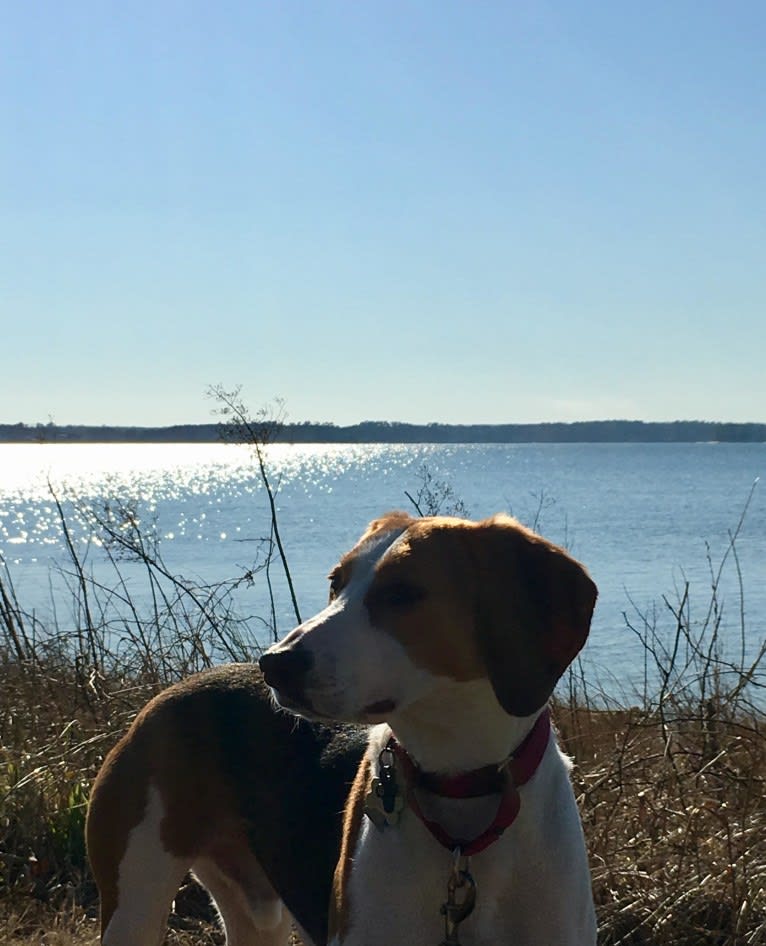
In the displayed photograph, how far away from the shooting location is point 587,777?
19.0 feet

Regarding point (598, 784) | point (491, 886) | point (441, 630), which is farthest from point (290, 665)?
point (598, 784)

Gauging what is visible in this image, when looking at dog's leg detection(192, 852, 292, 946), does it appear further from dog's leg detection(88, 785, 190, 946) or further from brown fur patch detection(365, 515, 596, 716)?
brown fur patch detection(365, 515, 596, 716)

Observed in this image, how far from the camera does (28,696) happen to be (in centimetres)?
786

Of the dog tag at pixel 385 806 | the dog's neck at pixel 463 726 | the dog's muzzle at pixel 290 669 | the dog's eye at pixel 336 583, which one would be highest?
the dog's eye at pixel 336 583

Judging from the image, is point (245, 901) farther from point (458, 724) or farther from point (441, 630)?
point (441, 630)

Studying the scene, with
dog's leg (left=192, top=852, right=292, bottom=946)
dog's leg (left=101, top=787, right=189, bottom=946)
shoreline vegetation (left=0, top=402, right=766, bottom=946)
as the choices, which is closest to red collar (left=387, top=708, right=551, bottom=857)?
dog's leg (left=101, top=787, right=189, bottom=946)

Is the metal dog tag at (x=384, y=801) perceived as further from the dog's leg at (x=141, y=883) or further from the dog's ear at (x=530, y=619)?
the dog's leg at (x=141, y=883)

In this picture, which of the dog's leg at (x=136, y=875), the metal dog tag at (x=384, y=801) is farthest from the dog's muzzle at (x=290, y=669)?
the dog's leg at (x=136, y=875)

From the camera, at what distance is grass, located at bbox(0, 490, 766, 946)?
15.6 feet

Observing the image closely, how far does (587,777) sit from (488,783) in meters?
2.81

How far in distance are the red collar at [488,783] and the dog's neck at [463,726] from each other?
24 millimetres

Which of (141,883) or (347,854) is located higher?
(347,854)

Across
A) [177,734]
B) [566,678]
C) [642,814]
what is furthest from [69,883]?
[566,678]

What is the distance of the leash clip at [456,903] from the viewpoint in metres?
3.02
